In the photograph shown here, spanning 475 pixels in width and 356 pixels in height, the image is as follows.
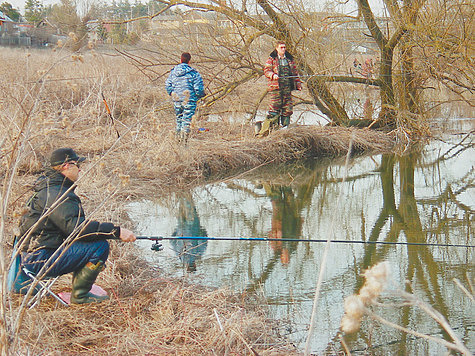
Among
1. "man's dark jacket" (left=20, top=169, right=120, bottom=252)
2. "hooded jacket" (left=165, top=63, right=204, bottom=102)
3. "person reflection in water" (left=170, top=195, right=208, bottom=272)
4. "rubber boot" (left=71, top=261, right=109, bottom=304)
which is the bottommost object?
"person reflection in water" (left=170, top=195, right=208, bottom=272)

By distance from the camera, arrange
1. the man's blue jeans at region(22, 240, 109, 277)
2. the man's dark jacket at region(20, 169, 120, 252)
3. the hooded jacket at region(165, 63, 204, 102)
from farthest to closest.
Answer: the hooded jacket at region(165, 63, 204, 102) < the man's blue jeans at region(22, 240, 109, 277) < the man's dark jacket at region(20, 169, 120, 252)

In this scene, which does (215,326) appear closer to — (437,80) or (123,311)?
(123,311)

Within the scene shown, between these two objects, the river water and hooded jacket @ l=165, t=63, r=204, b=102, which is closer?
the river water

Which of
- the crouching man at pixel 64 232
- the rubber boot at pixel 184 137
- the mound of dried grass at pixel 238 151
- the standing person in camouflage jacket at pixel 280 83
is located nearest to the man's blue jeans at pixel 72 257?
the crouching man at pixel 64 232

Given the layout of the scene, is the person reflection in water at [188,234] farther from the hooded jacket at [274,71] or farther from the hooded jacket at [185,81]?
the hooded jacket at [274,71]

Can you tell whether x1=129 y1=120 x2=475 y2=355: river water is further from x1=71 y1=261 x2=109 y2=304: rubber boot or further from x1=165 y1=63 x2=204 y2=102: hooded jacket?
x1=165 y1=63 x2=204 y2=102: hooded jacket

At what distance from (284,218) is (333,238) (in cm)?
95

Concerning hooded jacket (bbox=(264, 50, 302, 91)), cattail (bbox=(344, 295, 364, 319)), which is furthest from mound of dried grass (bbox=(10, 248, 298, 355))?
hooded jacket (bbox=(264, 50, 302, 91))

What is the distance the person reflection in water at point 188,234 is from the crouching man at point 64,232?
3.56 ft

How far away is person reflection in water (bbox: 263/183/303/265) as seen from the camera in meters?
6.60

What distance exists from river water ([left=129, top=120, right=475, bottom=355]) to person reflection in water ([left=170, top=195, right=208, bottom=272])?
13 millimetres

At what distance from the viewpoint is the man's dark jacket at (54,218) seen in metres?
4.12

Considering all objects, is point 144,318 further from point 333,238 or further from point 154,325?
point 333,238

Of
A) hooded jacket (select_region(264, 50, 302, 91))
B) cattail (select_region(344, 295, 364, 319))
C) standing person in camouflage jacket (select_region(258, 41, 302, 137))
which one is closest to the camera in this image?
cattail (select_region(344, 295, 364, 319))
